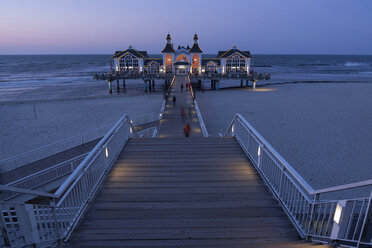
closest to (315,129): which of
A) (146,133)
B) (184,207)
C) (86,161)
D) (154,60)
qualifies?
(146,133)

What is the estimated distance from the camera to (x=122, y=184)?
17.0 feet

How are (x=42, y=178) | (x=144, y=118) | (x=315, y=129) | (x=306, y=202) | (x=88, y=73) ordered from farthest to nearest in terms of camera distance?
(x=88, y=73)
(x=315, y=129)
(x=144, y=118)
(x=42, y=178)
(x=306, y=202)

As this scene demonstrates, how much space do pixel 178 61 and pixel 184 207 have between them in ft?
148

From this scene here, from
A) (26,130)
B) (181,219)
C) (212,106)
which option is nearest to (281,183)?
(181,219)

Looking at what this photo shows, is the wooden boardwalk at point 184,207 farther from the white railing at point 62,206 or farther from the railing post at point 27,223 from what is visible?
the railing post at point 27,223

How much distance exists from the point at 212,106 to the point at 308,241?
83.0 feet

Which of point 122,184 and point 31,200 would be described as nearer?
point 122,184

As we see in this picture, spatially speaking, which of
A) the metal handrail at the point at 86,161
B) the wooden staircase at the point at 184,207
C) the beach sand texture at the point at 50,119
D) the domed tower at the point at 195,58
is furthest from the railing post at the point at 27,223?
the domed tower at the point at 195,58

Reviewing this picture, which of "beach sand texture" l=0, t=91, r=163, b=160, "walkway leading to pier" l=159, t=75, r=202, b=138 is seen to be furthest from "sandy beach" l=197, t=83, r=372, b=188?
"beach sand texture" l=0, t=91, r=163, b=160

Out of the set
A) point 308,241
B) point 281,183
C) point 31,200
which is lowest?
point 31,200

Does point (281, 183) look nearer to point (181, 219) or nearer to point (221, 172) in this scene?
point (221, 172)

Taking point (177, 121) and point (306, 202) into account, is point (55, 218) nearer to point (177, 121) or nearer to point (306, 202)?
point (306, 202)

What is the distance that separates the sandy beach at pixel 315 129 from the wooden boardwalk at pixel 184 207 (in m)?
7.05

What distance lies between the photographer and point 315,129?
18.4m
